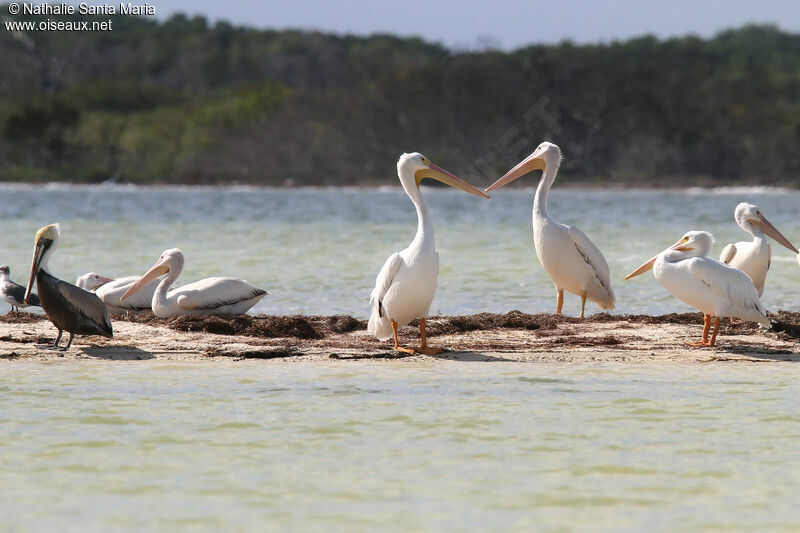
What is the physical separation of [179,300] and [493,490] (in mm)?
4015

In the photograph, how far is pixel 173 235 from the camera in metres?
20.1

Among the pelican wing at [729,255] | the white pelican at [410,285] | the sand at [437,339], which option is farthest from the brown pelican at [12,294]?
the pelican wing at [729,255]

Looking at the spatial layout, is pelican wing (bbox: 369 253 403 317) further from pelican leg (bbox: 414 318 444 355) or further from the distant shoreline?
the distant shoreline

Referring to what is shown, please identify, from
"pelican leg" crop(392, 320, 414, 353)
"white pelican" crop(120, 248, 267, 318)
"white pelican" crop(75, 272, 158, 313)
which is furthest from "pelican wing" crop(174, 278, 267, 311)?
"pelican leg" crop(392, 320, 414, 353)

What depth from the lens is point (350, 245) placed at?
17.6 meters

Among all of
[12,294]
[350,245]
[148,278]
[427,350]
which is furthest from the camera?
[350,245]

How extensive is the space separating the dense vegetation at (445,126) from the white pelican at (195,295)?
1966 inches

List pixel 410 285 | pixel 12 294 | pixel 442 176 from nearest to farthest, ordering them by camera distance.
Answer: pixel 410 285 → pixel 442 176 → pixel 12 294

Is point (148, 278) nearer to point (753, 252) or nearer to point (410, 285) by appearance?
point (410, 285)

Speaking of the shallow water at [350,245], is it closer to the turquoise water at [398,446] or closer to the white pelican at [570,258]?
the white pelican at [570,258]

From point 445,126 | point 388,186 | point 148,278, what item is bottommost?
point 148,278

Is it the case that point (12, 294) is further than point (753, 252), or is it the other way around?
point (12, 294)

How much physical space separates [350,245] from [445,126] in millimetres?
46621

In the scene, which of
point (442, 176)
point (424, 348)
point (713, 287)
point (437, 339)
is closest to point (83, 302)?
point (424, 348)
